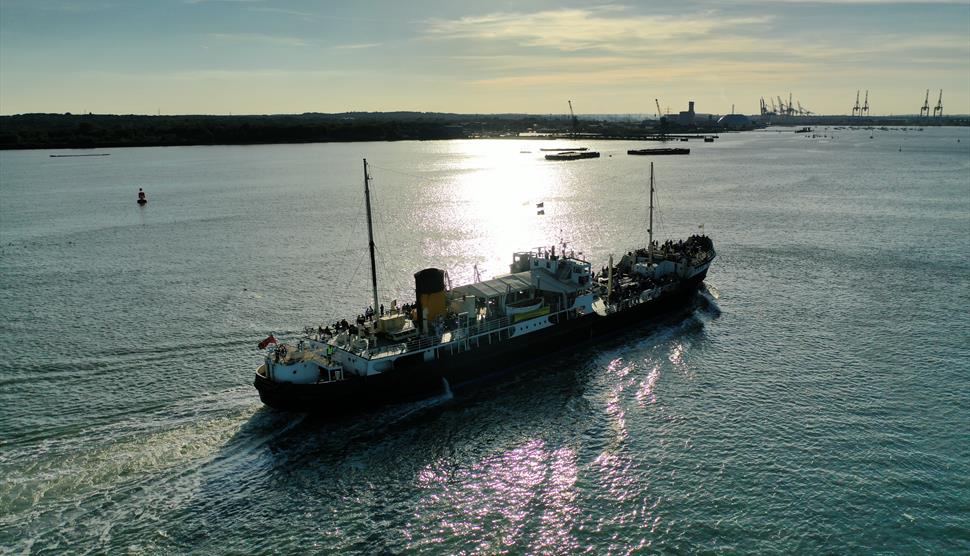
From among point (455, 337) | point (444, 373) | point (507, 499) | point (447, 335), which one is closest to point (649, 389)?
point (455, 337)

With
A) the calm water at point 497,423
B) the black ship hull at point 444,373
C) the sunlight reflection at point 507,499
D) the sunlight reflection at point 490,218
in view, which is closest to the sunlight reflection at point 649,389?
the calm water at point 497,423

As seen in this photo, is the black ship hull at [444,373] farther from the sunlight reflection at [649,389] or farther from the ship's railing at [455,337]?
the sunlight reflection at [649,389]

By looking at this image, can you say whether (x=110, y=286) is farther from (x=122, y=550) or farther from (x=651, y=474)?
(x=651, y=474)

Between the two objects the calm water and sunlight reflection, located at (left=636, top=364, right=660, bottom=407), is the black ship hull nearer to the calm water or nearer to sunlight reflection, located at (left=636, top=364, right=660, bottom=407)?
the calm water

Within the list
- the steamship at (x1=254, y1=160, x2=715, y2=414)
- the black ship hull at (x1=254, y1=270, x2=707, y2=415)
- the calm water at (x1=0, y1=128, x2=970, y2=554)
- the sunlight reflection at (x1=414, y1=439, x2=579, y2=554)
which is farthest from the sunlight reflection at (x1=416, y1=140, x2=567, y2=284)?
the sunlight reflection at (x1=414, y1=439, x2=579, y2=554)

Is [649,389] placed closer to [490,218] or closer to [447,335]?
[447,335]
